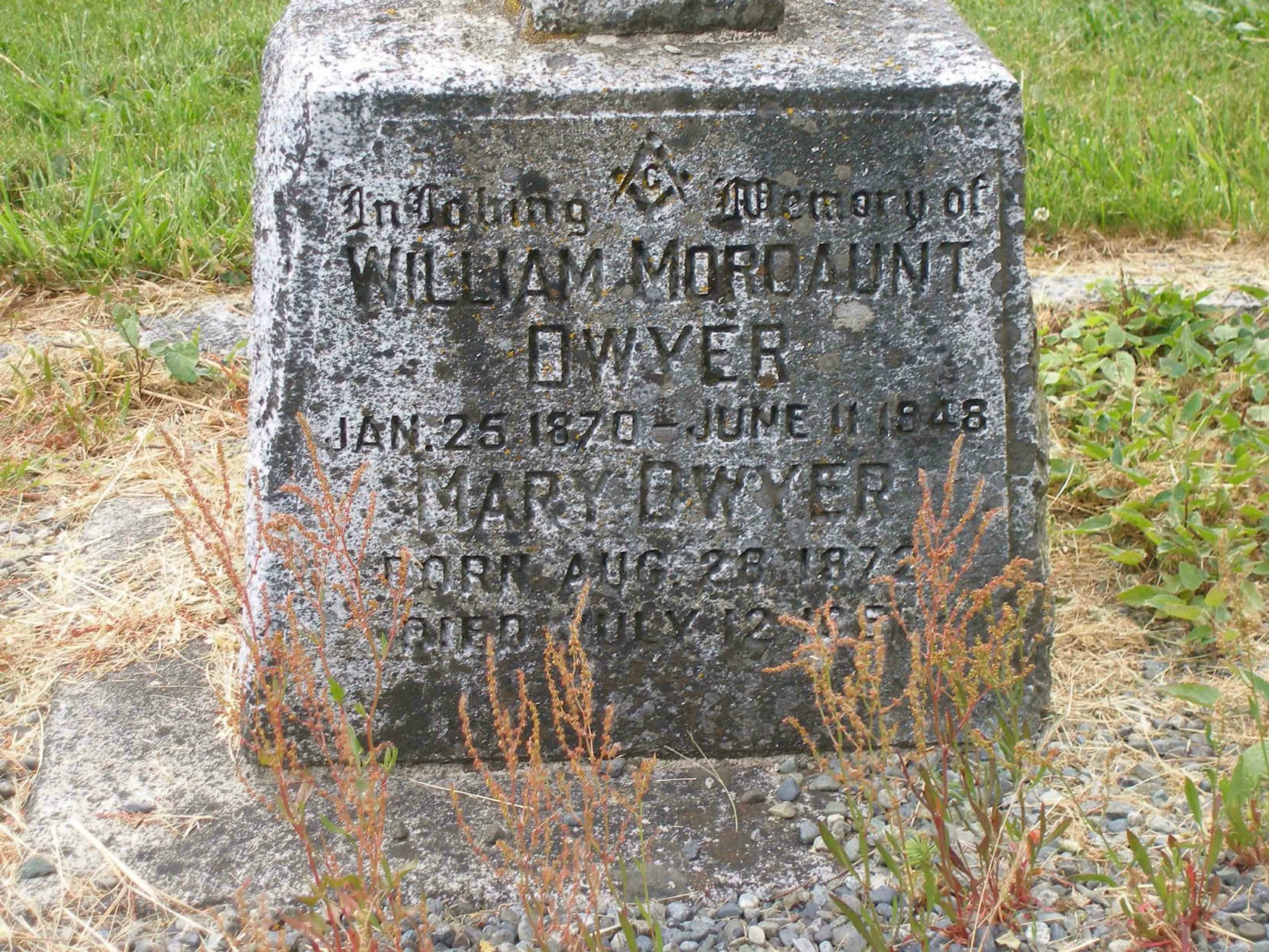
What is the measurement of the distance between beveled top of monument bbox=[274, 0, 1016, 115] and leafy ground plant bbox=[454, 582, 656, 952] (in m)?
0.82

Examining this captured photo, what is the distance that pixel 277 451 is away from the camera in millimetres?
2480

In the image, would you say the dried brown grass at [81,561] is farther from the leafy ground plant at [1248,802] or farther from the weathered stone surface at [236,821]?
the leafy ground plant at [1248,802]

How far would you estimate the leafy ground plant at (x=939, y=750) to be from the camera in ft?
6.85

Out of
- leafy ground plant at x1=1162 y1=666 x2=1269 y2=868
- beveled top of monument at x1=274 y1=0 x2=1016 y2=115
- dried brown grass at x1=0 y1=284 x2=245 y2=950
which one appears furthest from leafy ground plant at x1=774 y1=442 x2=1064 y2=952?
dried brown grass at x1=0 y1=284 x2=245 y2=950

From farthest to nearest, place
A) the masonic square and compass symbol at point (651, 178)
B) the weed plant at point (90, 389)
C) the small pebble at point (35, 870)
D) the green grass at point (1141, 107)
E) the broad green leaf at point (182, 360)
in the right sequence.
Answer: the green grass at point (1141, 107) < the broad green leaf at point (182, 360) < the weed plant at point (90, 389) < the small pebble at point (35, 870) < the masonic square and compass symbol at point (651, 178)

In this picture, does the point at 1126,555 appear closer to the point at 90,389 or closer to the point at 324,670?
the point at 324,670

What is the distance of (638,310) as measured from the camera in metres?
2.44

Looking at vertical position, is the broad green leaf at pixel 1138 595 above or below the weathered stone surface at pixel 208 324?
below

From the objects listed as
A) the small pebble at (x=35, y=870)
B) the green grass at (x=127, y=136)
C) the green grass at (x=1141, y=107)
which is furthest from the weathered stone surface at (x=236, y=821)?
the green grass at (x=1141, y=107)

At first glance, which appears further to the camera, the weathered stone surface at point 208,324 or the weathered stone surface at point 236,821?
the weathered stone surface at point 208,324

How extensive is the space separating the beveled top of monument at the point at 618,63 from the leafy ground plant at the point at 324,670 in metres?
0.61

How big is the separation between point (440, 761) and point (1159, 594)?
155 cm

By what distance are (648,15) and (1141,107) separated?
385 cm

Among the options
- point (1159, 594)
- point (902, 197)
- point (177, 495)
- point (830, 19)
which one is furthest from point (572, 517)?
point (177, 495)
